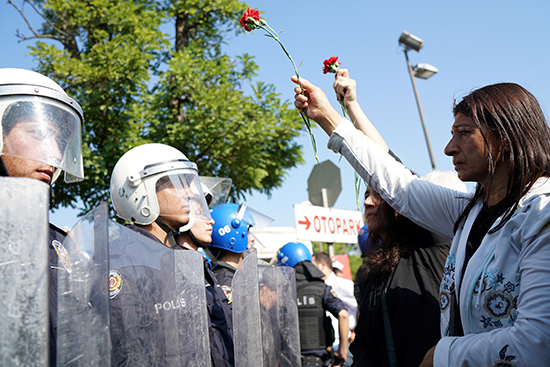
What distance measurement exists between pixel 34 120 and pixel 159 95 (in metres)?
9.19

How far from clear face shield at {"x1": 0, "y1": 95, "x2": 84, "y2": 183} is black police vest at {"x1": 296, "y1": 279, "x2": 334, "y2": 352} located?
4.05m

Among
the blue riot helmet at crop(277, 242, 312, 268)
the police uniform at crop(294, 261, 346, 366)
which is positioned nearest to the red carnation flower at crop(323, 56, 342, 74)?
the police uniform at crop(294, 261, 346, 366)

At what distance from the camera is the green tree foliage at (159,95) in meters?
9.50

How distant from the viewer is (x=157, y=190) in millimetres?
2953

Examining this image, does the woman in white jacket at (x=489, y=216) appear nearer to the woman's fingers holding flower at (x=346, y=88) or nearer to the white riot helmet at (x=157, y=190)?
the woman's fingers holding flower at (x=346, y=88)

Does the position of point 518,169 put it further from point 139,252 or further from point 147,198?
point 147,198

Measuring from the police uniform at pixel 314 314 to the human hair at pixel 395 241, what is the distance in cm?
297

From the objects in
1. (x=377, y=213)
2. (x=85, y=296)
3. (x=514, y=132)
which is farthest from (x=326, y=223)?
(x=85, y=296)

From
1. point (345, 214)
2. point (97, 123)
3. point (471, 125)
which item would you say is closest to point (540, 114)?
point (471, 125)

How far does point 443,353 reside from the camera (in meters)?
1.47

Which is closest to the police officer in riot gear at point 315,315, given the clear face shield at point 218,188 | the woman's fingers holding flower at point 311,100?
the clear face shield at point 218,188

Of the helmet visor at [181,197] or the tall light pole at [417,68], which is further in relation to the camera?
the tall light pole at [417,68]

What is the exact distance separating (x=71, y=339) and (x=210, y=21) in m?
12.1

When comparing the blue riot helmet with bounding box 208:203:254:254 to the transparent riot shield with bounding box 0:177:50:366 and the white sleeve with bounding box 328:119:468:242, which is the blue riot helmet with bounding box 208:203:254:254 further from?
the transparent riot shield with bounding box 0:177:50:366
